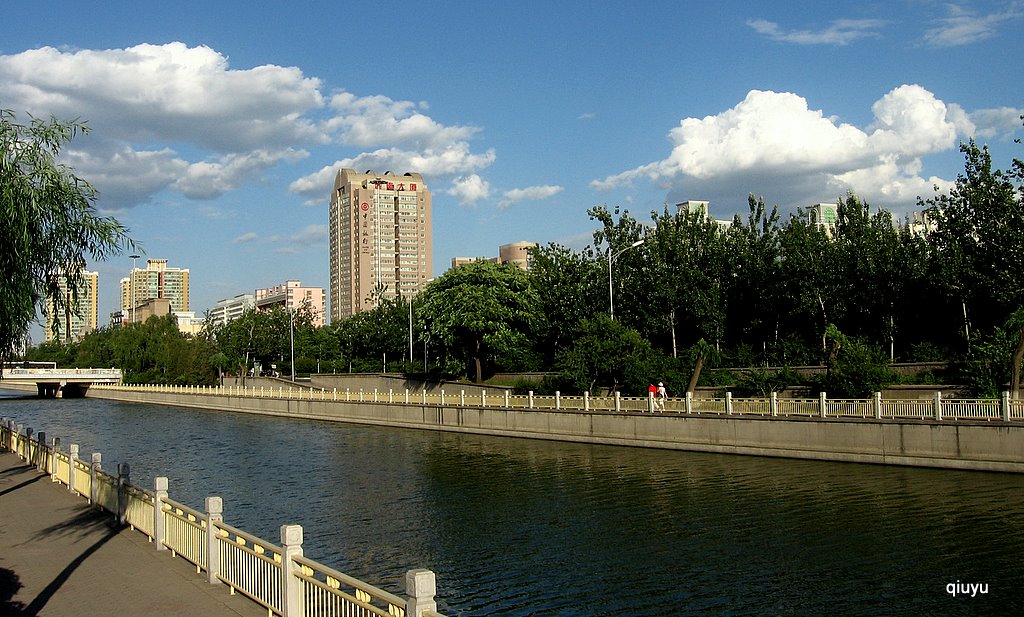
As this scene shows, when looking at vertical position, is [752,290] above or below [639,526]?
above

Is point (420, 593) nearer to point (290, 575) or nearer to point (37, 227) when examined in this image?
point (290, 575)

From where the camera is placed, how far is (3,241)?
619 inches

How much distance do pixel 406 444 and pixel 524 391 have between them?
11.2 meters

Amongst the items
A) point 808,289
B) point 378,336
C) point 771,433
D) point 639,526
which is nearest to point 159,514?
point 639,526

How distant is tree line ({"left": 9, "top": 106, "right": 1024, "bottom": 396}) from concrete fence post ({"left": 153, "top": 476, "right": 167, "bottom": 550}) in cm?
2866

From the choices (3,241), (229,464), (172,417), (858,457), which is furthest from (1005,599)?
(172,417)

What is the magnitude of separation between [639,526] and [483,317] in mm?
42491

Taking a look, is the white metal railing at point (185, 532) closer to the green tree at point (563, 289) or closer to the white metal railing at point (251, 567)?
the white metal railing at point (251, 567)

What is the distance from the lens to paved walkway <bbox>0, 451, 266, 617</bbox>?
11.0m

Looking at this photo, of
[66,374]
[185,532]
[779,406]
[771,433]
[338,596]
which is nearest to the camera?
[338,596]

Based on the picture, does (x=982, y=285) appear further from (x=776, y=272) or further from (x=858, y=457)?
Result: (x=858, y=457)

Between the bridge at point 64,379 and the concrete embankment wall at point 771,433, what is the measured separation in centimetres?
8122

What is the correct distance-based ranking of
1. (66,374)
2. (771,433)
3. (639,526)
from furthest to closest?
1. (66,374)
2. (771,433)
3. (639,526)

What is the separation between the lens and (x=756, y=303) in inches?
2105
